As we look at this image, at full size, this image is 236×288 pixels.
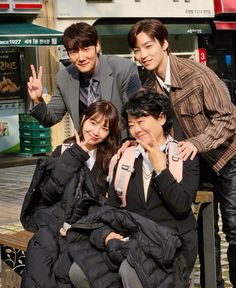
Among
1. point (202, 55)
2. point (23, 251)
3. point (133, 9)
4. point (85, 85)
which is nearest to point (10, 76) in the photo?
point (133, 9)

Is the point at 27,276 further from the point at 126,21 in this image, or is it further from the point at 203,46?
the point at 203,46

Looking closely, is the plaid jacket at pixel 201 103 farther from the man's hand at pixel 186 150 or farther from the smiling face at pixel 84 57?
the smiling face at pixel 84 57

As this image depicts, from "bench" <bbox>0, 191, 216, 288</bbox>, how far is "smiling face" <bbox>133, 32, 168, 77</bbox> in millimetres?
925

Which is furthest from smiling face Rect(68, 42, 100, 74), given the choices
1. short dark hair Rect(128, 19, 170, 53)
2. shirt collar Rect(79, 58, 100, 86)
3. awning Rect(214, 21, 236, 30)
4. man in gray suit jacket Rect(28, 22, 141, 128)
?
awning Rect(214, 21, 236, 30)

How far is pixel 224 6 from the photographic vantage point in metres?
18.3

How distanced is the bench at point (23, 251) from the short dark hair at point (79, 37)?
1.19 metres

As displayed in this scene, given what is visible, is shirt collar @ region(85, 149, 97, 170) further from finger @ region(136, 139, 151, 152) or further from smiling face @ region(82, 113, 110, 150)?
finger @ region(136, 139, 151, 152)

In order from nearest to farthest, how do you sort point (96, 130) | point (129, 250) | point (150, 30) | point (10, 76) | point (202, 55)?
point (129, 250), point (150, 30), point (96, 130), point (10, 76), point (202, 55)

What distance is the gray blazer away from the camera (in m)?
4.14

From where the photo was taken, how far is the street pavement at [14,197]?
591 cm

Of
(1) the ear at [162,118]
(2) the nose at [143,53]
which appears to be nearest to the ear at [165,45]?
(2) the nose at [143,53]

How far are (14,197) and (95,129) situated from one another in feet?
18.4

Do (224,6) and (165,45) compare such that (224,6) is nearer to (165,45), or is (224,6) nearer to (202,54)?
(202,54)

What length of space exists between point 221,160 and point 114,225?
3.10ft
